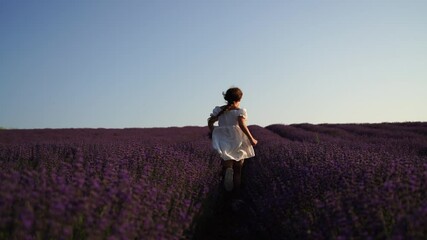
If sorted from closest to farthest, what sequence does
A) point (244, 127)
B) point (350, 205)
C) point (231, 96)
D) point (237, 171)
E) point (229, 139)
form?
1. point (350, 205)
2. point (244, 127)
3. point (231, 96)
4. point (229, 139)
5. point (237, 171)

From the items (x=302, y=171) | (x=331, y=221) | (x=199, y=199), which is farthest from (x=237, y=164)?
(x=331, y=221)

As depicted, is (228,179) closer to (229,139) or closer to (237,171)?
(237,171)

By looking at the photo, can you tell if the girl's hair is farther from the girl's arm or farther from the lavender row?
the lavender row

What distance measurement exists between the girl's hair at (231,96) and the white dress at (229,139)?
78 millimetres

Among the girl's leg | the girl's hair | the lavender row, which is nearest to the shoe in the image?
the girl's leg

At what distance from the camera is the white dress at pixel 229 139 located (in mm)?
4715

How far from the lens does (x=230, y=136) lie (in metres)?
4.77

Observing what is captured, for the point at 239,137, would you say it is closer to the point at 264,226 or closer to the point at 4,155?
the point at 264,226

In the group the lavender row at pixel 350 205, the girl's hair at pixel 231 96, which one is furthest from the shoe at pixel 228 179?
the lavender row at pixel 350 205

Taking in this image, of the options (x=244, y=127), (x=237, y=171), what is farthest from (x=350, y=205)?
(x=237, y=171)

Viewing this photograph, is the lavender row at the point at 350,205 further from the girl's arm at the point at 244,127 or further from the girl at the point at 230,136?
the girl at the point at 230,136

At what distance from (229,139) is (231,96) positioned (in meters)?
0.45

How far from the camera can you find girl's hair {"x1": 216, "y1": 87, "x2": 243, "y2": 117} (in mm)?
4629

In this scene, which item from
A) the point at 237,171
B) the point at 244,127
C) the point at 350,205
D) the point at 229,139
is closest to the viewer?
the point at 350,205
